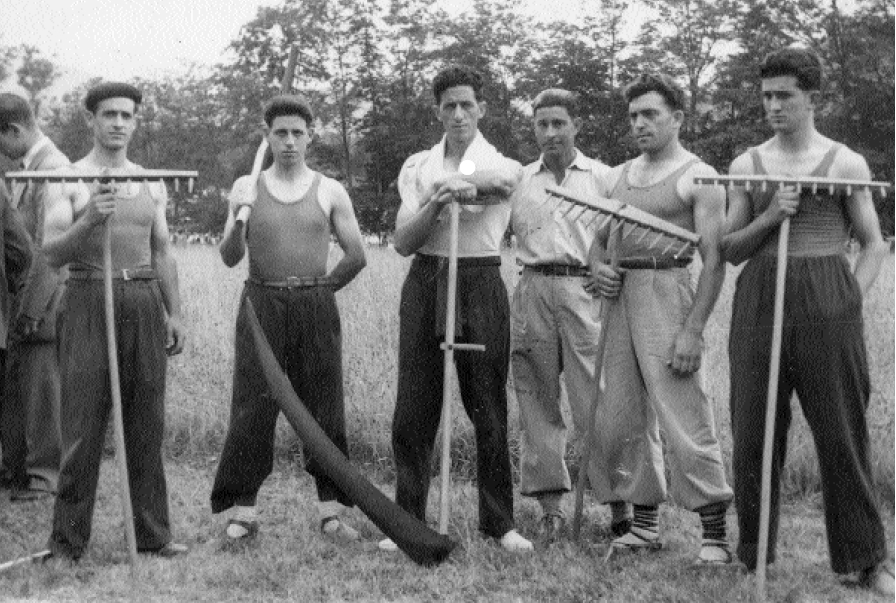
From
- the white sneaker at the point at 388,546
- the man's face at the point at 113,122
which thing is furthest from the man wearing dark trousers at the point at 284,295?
the man's face at the point at 113,122

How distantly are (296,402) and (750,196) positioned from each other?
7.48ft

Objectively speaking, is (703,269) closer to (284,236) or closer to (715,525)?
(715,525)

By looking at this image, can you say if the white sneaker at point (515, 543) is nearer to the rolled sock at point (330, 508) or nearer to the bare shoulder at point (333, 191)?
the rolled sock at point (330, 508)

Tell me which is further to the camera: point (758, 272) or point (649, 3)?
point (649, 3)

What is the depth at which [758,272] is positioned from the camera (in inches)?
167

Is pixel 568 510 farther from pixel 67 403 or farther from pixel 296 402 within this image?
pixel 67 403

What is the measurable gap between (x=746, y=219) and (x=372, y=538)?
7.97 feet

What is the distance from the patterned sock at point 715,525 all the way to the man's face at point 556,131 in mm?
1855

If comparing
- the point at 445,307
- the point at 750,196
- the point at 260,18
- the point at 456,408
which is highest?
the point at 260,18

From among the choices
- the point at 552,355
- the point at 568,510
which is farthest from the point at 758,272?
the point at 568,510

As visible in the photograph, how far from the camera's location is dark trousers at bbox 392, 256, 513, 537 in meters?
4.88

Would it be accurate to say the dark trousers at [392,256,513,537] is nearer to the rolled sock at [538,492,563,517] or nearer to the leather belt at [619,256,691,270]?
the rolled sock at [538,492,563,517]

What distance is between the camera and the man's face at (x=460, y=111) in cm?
489

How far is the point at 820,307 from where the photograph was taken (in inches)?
161
